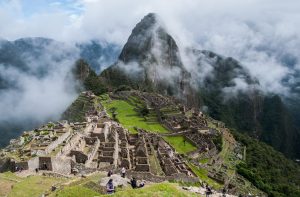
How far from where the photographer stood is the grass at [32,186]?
101ft

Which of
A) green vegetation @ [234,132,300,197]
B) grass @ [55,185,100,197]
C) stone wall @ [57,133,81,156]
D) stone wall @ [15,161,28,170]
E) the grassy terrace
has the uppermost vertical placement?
the grassy terrace

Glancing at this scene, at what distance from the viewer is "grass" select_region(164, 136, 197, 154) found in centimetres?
7950

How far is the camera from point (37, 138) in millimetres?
52156

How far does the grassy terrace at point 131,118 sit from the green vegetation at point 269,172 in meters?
20.4

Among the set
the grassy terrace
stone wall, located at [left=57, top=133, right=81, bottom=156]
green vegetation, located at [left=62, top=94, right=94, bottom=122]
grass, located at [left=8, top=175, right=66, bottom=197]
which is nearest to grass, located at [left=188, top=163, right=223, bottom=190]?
stone wall, located at [left=57, top=133, right=81, bottom=156]

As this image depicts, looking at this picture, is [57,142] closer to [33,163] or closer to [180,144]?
[33,163]

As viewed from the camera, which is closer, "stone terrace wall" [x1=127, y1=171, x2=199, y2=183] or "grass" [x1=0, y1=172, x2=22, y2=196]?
"grass" [x1=0, y1=172, x2=22, y2=196]

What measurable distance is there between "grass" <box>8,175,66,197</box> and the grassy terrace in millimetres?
45746

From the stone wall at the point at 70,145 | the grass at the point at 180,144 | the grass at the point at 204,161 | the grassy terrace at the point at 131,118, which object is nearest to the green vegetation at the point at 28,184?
the stone wall at the point at 70,145

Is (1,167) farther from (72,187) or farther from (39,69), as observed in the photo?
(39,69)

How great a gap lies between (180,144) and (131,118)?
20221 mm

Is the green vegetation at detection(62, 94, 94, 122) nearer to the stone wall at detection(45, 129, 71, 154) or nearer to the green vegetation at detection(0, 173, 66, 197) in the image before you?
the stone wall at detection(45, 129, 71, 154)

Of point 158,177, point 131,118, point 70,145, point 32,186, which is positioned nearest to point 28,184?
point 32,186

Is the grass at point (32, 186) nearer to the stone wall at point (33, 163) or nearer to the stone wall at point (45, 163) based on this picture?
the stone wall at point (33, 163)
